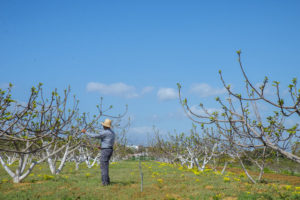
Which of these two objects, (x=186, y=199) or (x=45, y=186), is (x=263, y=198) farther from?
(x=45, y=186)

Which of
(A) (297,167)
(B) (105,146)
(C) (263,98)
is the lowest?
(A) (297,167)

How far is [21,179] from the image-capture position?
11.2 m

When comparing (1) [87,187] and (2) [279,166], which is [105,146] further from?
(2) [279,166]

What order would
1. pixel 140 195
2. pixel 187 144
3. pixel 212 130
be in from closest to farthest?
pixel 140 195 < pixel 212 130 < pixel 187 144

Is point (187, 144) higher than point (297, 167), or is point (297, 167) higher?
point (187, 144)

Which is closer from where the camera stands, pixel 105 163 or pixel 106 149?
pixel 105 163

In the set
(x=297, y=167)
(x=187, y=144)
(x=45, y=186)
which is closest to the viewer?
(x=45, y=186)

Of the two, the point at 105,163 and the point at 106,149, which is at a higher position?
the point at 106,149

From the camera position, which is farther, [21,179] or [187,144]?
[187,144]

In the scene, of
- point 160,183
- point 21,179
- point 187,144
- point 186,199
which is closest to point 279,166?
point 187,144

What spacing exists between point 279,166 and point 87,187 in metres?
31.8

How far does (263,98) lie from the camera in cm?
454

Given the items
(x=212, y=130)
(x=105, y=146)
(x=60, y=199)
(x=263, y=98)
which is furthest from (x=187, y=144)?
(x=263, y=98)

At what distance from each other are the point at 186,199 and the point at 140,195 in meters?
1.60
